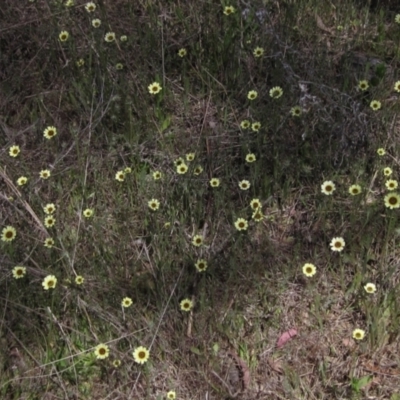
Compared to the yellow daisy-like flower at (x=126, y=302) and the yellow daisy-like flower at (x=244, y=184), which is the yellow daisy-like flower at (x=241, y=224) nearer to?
the yellow daisy-like flower at (x=244, y=184)

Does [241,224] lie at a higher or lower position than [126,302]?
higher

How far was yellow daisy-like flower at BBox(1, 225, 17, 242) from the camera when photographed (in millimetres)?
2809

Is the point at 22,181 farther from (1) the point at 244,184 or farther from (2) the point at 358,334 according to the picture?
Result: (2) the point at 358,334

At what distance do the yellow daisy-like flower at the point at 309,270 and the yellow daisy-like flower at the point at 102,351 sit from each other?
0.83 meters

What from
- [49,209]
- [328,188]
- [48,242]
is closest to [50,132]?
[49,209]

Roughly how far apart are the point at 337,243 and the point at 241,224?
15.9 inches

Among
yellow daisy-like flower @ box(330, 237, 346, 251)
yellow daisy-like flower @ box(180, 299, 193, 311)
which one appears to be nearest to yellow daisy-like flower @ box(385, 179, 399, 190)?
yellow daisy-like flower @ box(330, 237, 346, 251)

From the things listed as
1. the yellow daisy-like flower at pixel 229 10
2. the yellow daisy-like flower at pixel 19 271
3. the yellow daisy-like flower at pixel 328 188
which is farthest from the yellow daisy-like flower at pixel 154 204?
the yellow daisy-like flower at pixel 229 10

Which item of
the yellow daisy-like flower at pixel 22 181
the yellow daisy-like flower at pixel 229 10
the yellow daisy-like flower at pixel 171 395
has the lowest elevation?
the yellow daisy-like flower at pixel 171 395

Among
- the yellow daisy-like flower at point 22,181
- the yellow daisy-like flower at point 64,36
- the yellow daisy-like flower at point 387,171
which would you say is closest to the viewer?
the yellow daisy-like flower at point 387,171

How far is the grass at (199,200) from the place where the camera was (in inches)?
96.1

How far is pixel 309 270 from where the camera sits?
8.51 ft

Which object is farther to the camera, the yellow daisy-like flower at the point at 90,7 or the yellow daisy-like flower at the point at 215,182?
the yellow daisy-like flower at the point at 90,7

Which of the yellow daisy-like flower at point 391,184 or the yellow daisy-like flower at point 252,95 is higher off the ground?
the yellow daisy-like flower at point 252,95
